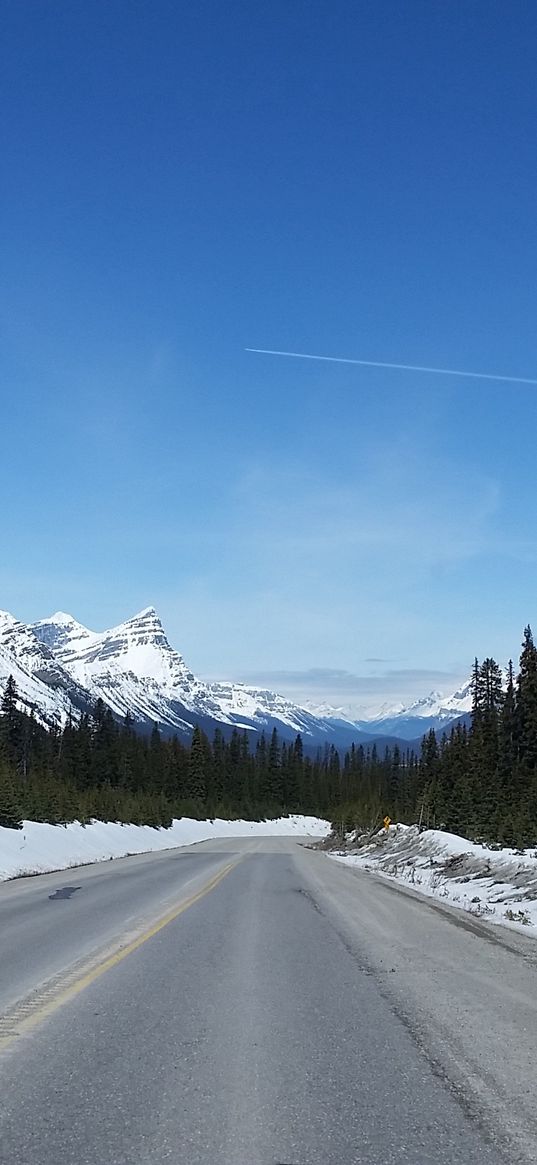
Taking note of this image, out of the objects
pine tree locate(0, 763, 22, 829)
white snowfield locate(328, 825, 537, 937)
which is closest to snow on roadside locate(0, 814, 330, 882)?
pine tree locate(0, 763, 22, 829)

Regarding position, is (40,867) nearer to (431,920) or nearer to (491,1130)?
(431,920)

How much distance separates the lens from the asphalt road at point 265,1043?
14.9ft

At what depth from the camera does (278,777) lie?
143750 millimetres

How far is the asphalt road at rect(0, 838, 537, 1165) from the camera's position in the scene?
4.55m

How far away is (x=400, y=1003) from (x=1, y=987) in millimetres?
3785

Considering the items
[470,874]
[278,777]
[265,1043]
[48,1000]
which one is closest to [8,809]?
[470,874]

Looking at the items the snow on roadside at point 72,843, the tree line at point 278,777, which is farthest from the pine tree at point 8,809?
the snow on roadside at point 72,843

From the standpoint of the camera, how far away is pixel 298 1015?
7.50 meters

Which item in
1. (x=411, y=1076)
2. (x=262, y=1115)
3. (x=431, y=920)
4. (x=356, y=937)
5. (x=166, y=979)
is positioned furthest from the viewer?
(x=431, y=920)

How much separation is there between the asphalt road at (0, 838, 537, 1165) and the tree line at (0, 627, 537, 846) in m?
18.4

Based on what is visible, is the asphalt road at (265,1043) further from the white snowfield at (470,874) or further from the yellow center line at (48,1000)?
the white snowfield at (470,874)

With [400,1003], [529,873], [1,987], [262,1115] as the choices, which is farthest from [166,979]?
[529,873]

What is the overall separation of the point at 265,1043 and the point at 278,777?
140m

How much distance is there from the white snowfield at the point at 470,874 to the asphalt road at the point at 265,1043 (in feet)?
9.92
